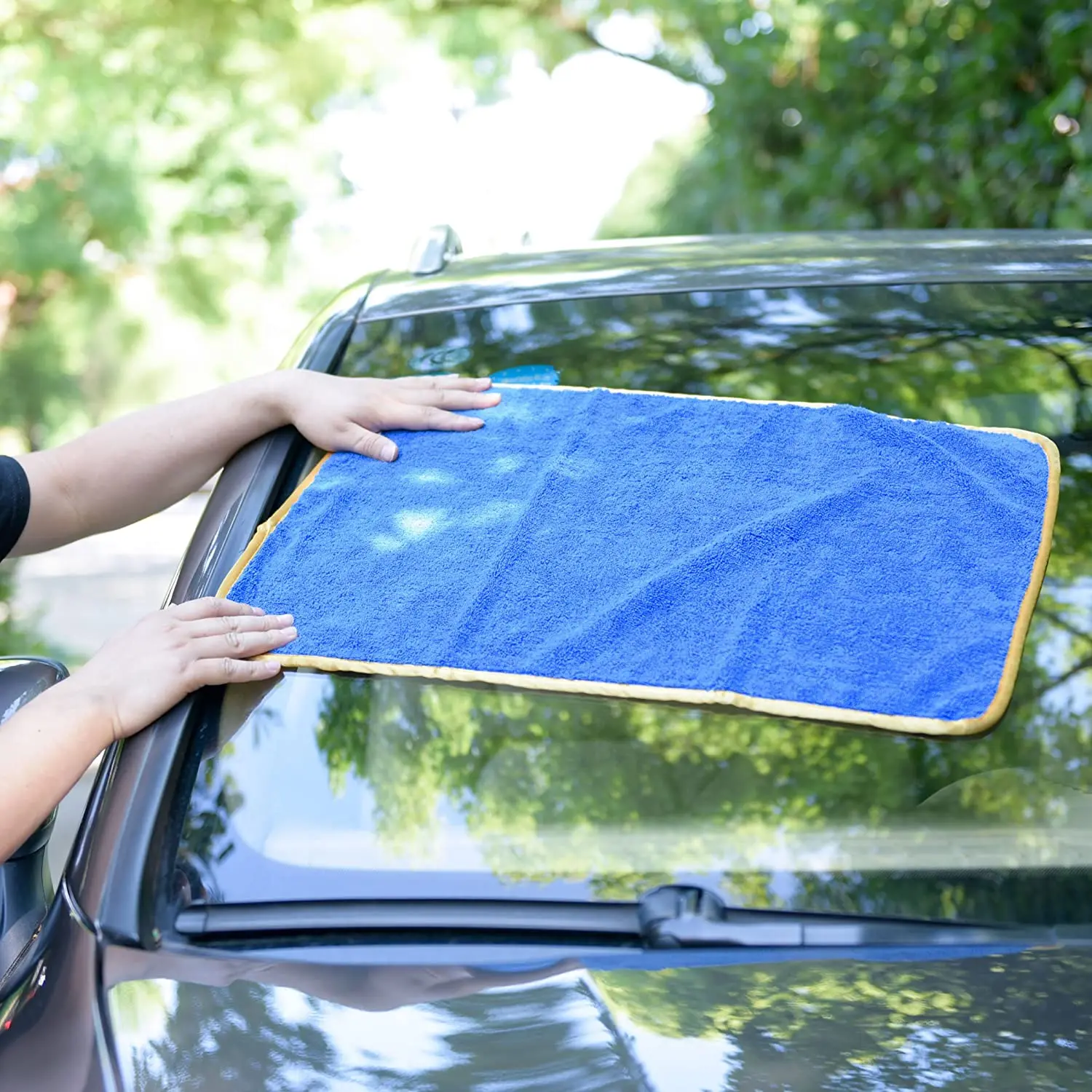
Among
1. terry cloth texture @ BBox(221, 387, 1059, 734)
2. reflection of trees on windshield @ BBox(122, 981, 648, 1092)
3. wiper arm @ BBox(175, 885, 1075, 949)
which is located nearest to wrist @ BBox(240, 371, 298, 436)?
terry cloth texture @ BBox(221, 387, 1059, 734)

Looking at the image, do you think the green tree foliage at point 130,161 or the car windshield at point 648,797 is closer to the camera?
the car windshield at point 648,797

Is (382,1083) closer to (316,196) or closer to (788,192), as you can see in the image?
(788,192)

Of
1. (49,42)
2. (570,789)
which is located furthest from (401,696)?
(49,42)

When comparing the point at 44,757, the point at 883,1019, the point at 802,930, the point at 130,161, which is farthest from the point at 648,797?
the point at 130,161

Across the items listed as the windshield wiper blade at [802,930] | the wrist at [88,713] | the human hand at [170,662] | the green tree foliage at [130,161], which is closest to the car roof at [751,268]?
the human hand at [170,662]

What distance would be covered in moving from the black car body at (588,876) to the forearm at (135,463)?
118mm

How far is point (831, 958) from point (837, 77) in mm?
5794

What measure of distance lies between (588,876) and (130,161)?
1293 cm

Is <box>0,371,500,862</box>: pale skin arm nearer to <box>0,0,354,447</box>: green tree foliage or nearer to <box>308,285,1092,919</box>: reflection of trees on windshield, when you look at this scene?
<box>308,285,1092,919</box>: reflection of trees on windshield

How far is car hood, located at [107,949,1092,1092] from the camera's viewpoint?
109cm

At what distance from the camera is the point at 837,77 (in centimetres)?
632

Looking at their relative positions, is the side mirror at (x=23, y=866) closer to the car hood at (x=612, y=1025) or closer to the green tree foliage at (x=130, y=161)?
the car hood at (x=612, y=1025)

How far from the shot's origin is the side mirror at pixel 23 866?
1495 millimetres

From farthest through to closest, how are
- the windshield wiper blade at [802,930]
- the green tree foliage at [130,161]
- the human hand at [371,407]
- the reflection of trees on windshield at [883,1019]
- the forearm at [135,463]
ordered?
the green tree foliage at [130,161], the forearm at [135,463], the human hand at [371,407], the windshield wiper blade at [802,930], the reflection of trees on windshield at [883,1019]
